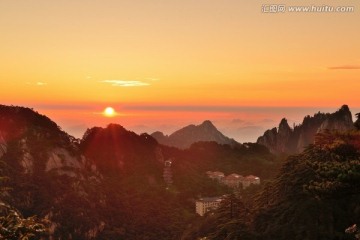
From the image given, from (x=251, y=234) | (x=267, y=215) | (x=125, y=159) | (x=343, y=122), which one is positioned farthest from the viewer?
(x=343, y=122)

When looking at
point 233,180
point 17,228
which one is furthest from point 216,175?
point 17,228

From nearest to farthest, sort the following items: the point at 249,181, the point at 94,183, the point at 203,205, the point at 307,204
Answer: the point at 307,204
the point at 203,205
the point at 94,183
the point at 249,181

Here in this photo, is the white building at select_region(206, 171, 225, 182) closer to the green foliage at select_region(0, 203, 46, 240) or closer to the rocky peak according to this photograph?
the rocky peak

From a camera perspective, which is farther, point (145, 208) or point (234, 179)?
point (234, 179)

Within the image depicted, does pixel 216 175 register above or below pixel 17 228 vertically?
below

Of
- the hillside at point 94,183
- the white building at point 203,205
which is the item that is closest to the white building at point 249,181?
the hillside at point 94,183

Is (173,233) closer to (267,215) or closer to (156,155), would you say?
(267,215)

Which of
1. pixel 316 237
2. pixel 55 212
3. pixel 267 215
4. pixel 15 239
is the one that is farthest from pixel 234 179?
pixel 15 239

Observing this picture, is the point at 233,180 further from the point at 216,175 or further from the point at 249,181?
the point at 216,175

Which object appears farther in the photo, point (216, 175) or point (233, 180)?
point (216, 175)

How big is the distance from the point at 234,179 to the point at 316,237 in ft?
371

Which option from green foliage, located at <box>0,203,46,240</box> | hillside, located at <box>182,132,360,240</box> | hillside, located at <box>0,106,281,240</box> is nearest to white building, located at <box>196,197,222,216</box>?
hillside, located at <box>0,106,281,240</box>

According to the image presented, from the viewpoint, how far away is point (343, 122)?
191 metres

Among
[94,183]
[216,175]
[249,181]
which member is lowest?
[249,181]
